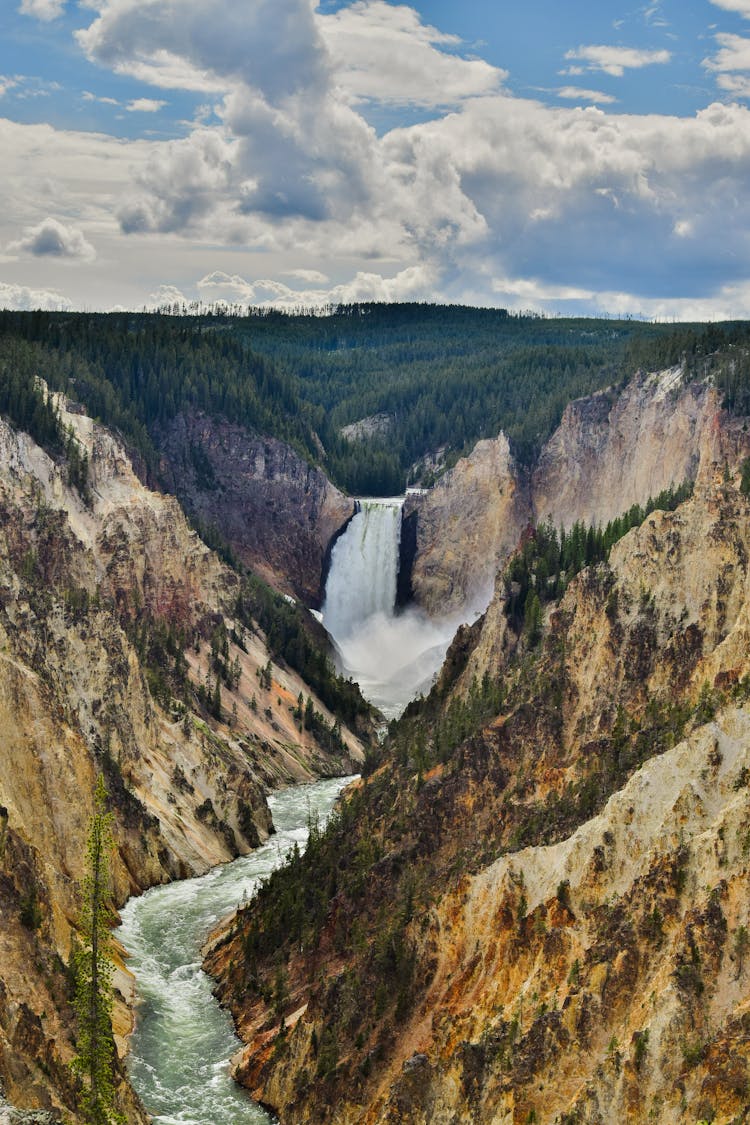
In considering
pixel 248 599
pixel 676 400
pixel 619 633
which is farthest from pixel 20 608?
pixel 676 400

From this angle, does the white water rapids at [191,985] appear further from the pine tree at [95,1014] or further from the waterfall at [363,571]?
the waterfall at [363,571]

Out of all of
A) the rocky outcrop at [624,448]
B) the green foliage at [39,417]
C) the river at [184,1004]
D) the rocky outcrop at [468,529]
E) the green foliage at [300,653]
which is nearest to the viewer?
the river at [184,1004]

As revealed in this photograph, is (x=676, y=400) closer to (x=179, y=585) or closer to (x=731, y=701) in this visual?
(x=179, y=585)

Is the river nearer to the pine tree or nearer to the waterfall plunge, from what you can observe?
the pine tree

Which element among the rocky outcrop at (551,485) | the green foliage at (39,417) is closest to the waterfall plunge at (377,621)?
the rocky outcrop at (551,485)

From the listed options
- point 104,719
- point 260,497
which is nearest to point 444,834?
point 104,719

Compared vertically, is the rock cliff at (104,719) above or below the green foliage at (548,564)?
below

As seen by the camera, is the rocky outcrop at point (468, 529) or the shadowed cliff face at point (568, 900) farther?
the rocky outcrop at point (468, 529)

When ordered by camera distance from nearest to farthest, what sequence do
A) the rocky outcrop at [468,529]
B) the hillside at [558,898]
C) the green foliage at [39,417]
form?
the hillside at [558,898], the green foliage at [39,417], the rocky outcrop at [468,529]
